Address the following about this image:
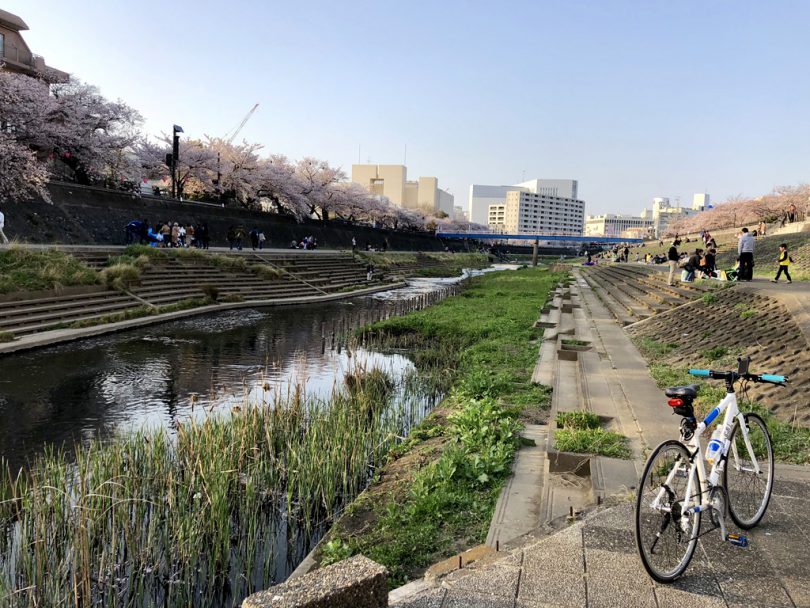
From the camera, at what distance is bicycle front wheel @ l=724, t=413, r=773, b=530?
14.6ft

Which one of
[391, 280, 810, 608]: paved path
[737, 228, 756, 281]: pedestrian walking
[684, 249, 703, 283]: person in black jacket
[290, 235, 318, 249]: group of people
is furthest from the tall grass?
[290, 235, 318, 249]: group of people

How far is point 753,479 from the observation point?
461cm

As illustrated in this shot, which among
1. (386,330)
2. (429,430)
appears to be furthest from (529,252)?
(429,430)

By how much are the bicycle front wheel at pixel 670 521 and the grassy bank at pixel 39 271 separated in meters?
18.4

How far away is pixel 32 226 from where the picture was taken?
2677 centimetres

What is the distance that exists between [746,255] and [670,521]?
18132 mm

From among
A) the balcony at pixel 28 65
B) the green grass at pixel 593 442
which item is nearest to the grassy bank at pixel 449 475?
the green grass at pixel 593 442

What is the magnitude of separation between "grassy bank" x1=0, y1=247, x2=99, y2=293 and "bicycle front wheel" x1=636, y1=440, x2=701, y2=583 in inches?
724

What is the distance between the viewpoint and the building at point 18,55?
39.9 metres

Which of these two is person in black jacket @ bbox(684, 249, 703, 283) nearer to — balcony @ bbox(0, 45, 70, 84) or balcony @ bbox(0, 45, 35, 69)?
balcony @ bbox(0, 45, 70, 84)

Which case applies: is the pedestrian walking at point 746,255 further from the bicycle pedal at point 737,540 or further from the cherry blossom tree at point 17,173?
the cherry blossom tree at point 17,173

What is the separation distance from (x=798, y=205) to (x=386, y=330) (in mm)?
59871

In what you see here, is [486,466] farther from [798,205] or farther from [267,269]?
[798,205]

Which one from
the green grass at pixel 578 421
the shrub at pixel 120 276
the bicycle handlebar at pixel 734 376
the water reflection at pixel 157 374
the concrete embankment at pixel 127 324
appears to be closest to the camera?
the bicycle handlebar at pixel 734 376
